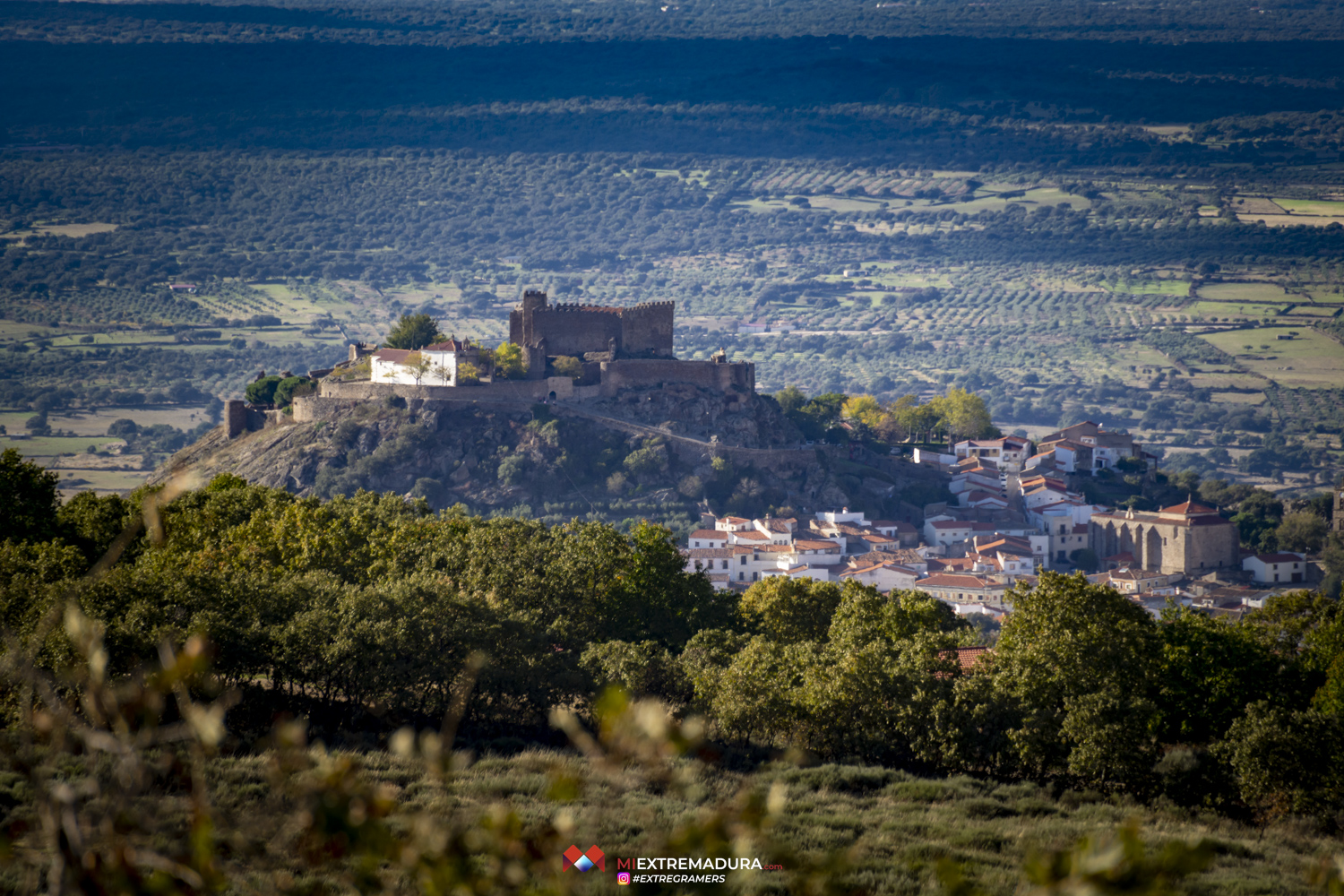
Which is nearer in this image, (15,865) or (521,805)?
(15,865)

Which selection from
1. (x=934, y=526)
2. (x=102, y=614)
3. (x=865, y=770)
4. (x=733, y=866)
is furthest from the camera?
(x=934, y=526)

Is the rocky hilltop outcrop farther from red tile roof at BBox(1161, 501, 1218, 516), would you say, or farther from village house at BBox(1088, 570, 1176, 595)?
red tile roof at BBox(1161, 501, 1218, 516)

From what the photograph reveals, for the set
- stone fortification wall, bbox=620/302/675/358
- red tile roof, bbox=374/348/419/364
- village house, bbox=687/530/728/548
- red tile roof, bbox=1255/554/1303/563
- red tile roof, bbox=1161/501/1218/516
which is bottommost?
red tile roof, bbox=1255/554/1303/563

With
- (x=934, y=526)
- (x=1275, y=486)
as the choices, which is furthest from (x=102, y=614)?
(x=1275, y=486)

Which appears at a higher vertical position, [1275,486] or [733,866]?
[733,866]

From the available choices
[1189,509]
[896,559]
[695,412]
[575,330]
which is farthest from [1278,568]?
[575,330]

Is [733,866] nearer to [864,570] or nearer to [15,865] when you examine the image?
[15,865]

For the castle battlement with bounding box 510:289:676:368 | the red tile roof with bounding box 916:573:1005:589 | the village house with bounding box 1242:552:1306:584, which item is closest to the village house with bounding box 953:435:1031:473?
the village house with bounding box 1242:552:1306:584
